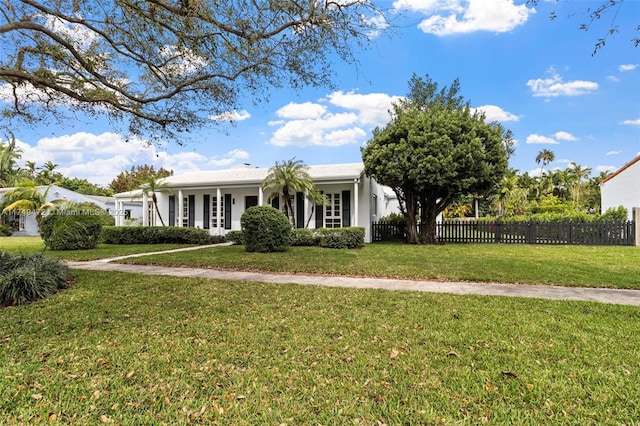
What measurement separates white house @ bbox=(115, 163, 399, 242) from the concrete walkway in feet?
27.8

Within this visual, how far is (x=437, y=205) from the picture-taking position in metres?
16.9

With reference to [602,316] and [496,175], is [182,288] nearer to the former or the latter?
[602,316]

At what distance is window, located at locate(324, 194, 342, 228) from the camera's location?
57.6 feet

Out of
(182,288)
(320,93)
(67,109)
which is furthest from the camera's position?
(67,109)

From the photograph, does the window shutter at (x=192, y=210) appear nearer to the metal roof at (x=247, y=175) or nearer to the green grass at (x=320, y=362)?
the metal roof at (x=247, y=175)

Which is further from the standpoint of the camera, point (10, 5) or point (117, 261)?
point (117, 261)

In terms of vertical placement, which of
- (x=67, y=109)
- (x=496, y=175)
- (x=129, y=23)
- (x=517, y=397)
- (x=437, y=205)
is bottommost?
(x=517, y=397)

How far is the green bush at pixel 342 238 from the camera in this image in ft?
47.2

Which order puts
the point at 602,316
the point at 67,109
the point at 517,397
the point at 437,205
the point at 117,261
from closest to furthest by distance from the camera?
the point at 517,397 < the point at 602,316 < the point at 67,109 < the point at 117,261 < the point at 437,205

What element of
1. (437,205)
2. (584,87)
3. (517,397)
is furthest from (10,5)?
(584,87)

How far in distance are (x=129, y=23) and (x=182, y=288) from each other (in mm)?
5483

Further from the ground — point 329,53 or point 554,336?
point 329,53

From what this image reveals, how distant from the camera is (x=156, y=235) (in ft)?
56.4

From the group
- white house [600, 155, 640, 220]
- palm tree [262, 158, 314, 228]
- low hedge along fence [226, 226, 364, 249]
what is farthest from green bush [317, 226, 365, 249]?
white house [600, 155, 640, 220]
